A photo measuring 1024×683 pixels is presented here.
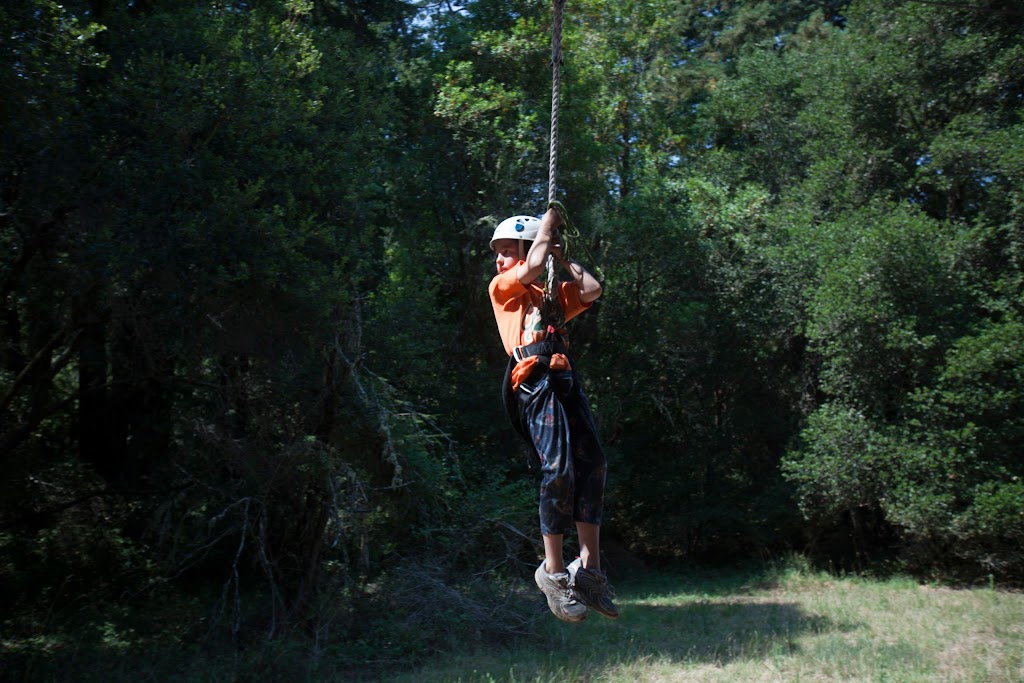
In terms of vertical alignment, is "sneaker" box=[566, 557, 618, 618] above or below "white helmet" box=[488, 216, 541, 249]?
below

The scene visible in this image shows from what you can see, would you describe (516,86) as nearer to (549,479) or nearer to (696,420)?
(696,420)

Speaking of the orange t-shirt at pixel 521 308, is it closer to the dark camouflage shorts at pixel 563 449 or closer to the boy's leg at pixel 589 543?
the dark camouflage shorts at pixel 563 449

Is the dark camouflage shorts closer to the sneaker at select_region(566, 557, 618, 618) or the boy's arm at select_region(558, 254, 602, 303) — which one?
the sneaker at select_region(566, 557, 618, 618)

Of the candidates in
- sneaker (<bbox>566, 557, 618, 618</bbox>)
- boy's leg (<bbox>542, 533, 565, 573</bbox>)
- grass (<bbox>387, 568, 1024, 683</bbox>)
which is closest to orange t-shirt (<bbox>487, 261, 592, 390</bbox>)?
boy's leg (<bbox>542, 533, 565, 573</bbox>)

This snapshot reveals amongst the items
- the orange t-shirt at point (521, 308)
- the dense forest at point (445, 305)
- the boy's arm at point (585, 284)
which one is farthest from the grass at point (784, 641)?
the boy's arm at point (585, 284)

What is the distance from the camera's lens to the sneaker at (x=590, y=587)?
4.37 meters

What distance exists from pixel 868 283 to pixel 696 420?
4447 millimetres

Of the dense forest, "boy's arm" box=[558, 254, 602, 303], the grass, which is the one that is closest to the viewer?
"boy's arm" box=[558, 254, 602, 303]

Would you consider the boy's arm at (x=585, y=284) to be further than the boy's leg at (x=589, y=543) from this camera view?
Yes

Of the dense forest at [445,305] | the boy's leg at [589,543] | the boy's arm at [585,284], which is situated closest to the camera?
the boy's leg at [589,543]

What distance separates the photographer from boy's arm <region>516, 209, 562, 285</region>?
14.3ft

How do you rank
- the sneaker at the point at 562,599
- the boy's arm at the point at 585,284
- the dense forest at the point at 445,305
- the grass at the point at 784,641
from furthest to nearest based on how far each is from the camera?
1. the grass at the point at 784,641
2. the dense forest at the point at 445,305
3. the boy's arm at the point at 585,284
4. the sneaker at the point at 562,599

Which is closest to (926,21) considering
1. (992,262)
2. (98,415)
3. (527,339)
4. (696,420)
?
(992,262)

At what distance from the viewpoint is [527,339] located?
4562 millimetres
